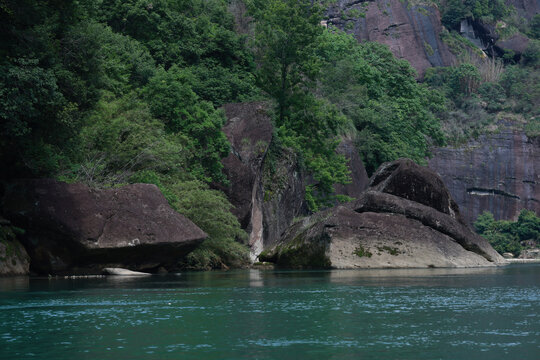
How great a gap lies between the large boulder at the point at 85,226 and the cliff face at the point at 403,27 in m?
106

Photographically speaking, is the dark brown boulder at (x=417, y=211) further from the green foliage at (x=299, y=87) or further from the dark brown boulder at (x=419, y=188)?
the green foliage at (x=299, y=87)

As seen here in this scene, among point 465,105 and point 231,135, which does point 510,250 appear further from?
point 231,135

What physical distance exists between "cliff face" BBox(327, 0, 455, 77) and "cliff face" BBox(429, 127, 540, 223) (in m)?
24.9

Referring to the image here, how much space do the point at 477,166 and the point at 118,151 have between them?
265 feet

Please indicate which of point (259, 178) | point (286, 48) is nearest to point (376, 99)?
point (286, 48)

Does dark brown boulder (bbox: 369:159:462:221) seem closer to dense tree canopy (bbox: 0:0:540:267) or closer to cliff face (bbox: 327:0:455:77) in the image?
dense tree canopy (bbox: 0:0:540:267)

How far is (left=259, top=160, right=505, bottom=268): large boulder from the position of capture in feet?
97.6

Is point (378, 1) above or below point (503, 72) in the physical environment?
above

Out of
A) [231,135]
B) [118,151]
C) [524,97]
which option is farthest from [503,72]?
[118,151]

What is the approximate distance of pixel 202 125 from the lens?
116 feet

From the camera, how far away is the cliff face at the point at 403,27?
125938mm

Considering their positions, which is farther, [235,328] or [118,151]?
[118,151]

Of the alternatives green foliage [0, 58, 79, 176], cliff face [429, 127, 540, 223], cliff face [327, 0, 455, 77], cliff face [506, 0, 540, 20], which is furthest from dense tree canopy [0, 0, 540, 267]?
cliff face [506, 0, 540, 20]

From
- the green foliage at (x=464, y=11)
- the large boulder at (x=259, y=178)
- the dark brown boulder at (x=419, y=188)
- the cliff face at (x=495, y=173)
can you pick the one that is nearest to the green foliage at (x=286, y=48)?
the large boulder at (x=259, y=178)
